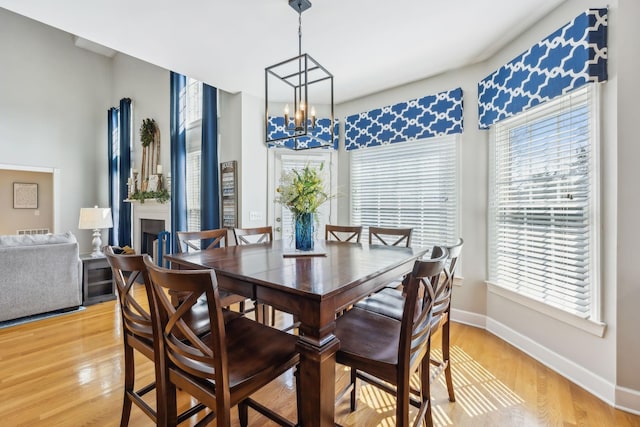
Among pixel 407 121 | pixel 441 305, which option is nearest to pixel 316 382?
pixel 441 305

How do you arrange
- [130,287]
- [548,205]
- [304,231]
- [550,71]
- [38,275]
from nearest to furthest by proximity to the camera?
[130,287]
[304,231]
[550,71]
[548,205]
[38,275]

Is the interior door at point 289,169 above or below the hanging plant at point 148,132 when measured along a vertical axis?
below

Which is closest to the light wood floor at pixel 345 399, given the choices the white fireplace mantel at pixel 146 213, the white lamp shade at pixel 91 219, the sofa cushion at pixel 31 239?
the sofa cushion at pixel 31 239

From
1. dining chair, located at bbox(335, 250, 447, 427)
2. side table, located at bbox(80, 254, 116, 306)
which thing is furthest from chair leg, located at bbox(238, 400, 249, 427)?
side table, located at bbox(80, 254, 116, 306)

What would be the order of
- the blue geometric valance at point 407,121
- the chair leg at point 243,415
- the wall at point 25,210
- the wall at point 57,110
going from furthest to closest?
the wall at point 25,210, the wall at point 57,110, the blue geometric valance at point 407,121, the chair leg at point 243,415

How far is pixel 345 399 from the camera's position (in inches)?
71.1

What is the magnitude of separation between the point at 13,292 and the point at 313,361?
3.47 metres

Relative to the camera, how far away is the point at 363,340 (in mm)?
1351

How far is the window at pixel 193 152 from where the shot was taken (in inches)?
176

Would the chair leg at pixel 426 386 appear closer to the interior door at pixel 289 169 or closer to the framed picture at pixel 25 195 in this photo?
the interior door at pixel 289 169

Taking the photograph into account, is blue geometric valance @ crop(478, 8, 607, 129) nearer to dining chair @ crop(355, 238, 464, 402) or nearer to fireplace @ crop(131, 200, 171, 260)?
dining chair @ crop(355, 238, 464, 402)

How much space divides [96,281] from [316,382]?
12.9ft

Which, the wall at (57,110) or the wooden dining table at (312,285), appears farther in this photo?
the wall at (57,110)

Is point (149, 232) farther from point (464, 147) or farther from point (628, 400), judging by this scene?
point (628, 400)
